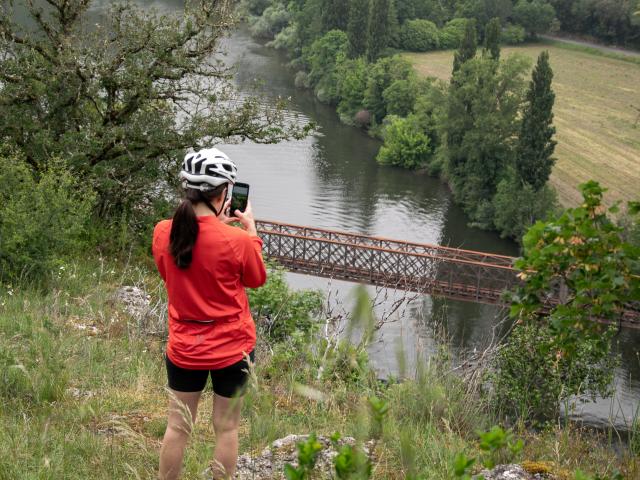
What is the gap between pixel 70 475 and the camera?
3.38m

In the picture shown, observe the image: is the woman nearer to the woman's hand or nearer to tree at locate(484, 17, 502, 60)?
the woman's hand

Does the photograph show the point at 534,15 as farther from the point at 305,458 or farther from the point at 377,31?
the point at 305,458

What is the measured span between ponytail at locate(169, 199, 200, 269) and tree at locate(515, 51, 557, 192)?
3581 cm

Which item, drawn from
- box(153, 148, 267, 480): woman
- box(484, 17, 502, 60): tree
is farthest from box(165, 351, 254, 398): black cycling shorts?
box(484, 17, 502, 60): tree

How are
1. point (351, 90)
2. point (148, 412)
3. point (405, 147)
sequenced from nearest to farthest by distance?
point (148, 412)
point (405, 147)
point (351, 90)

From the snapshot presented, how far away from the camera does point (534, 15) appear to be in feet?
235

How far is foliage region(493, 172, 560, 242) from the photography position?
37.7 meters

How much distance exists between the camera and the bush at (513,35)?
70.9 m

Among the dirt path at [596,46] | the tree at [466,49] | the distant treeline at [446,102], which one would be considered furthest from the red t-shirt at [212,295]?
the dirt path at [596,46]

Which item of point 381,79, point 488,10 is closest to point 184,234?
point 381,79

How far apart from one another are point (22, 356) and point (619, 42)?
236 feet

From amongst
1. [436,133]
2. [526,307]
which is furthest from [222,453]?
[436,133]

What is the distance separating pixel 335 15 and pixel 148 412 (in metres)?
61.6

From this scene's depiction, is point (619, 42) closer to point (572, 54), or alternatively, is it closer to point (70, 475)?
point (572, 54)
